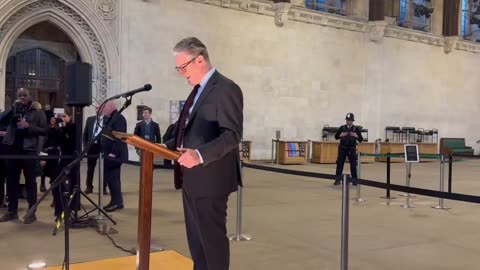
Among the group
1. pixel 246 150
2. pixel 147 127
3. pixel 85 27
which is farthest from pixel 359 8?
pixel 147 127

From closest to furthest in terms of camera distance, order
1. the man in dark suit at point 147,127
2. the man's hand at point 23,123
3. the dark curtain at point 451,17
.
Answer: the man's hand at point 23,123, the man in dark suit at point 147,127, the dark curtain at point 451,17

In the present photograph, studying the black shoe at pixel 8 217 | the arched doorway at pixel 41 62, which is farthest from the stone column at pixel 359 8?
the black shoe at pixel 8 217

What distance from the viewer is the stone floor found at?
484 cm

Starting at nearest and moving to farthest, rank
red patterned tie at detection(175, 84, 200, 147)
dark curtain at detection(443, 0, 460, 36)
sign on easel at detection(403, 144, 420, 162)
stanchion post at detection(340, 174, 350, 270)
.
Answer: red patterned tie at detection(175, 84, 200, 147) → stanchion post at detection(340, 174, 350, 270) → sign on easel at detection(403, 144, 420, 162) → dark curtain at detection(443, 0, 460, 36)

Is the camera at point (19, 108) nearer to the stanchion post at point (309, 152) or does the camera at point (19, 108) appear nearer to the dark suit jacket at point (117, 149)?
the dark suit jacket at point (117, 149)

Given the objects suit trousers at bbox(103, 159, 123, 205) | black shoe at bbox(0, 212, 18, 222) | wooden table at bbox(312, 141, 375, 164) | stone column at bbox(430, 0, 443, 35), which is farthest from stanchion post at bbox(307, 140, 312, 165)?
black shoe at bbox(0, 212, 18, 222)

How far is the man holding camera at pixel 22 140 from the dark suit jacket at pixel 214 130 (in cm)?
416

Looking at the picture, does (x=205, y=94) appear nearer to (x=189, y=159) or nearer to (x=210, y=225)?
(x=189, y=159)

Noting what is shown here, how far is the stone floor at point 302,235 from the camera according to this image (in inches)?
190

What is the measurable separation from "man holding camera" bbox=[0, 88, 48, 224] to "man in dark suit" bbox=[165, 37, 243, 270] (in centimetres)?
414

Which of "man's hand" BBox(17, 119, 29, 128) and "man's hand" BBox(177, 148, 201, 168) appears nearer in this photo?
"man's hand" BBox(177, 148, 201, 168)

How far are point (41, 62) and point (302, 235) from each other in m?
12.6

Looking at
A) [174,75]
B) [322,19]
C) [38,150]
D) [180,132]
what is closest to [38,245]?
[38,150]

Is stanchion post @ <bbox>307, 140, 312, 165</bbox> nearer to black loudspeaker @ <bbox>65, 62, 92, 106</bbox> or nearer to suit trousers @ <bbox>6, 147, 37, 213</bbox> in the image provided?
suit trousers @ <bbox>6, 147, 37, 213</bbox>
